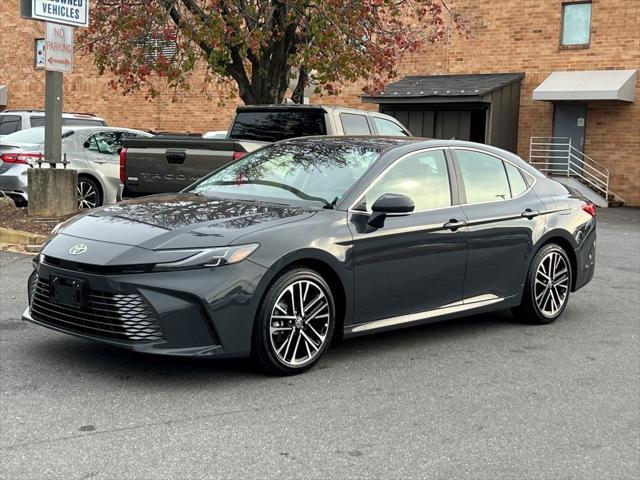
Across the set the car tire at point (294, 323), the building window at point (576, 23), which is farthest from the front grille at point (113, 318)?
the building window at point (576, 23)

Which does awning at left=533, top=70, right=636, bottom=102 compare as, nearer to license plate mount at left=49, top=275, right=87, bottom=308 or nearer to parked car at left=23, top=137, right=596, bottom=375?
parked car at left=23, top=137, right=596, bottom=375

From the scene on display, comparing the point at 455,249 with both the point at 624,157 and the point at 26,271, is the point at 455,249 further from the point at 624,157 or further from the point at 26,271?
the point at 624,157

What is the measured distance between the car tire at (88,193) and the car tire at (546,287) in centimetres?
801

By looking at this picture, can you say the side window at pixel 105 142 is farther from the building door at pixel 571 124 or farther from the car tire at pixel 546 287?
the building door at pixel 571 124

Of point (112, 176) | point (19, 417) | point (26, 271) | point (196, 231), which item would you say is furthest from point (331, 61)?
point (19, 417)

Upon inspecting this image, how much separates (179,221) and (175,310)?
67 cm

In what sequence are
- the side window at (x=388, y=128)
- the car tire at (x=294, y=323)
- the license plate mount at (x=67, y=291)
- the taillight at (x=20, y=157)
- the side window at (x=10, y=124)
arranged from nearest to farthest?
1. the license plate mount at (x=67, y=291)
2. the car tire at (x=294, y=323)
3. the side window at (x=388, y=128)
4. the taillight at (x=20, y=157)
5. the side window at (x=10, y=124)

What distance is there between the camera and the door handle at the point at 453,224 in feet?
19.8

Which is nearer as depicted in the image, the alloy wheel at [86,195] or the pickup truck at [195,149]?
the pickup truck at [195,149]

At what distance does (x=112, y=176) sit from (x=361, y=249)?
860 centimetres

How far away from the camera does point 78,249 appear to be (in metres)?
4.92

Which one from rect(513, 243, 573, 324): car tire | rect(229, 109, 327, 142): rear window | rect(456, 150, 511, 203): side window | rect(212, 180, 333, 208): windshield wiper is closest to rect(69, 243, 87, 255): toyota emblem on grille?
rect(212, 180, 333, 208): windshield wiper

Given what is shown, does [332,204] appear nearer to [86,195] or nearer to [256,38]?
[256,38]

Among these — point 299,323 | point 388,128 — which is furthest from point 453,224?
point 388,128
